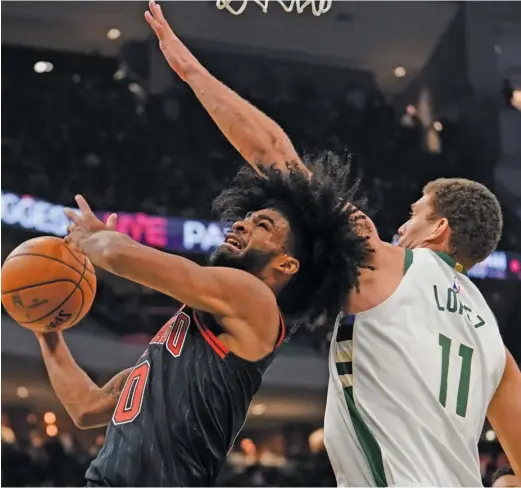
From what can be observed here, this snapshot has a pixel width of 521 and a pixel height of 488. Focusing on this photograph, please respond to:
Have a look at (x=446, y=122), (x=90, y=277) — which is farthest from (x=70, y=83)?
(x=90, y=277)

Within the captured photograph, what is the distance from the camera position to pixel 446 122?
7.18 meters

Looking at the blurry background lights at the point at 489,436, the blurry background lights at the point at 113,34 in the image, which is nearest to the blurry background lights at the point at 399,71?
the blurry background lights at the point at 113,34

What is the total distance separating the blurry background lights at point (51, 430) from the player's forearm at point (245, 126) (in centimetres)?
459

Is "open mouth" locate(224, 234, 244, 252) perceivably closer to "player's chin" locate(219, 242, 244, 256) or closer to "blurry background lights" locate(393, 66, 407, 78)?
"player's chin" locate(219, 242, 244, 256)

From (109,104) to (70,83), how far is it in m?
0.35

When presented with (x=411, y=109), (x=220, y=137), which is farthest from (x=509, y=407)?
(x=411, y=109)

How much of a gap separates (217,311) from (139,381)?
26cm

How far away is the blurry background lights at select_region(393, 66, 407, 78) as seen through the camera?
7.02 metres

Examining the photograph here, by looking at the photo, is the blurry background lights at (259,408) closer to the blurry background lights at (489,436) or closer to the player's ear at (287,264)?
the blurry background lights at (489,436)

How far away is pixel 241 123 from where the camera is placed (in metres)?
2.24

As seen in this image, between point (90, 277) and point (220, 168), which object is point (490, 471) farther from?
point (90, 277)

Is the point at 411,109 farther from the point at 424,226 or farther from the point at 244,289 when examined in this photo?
the point at 244,289

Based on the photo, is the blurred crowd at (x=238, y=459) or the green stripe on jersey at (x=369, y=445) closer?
the green stripe on jersey at (x=369, y=445)

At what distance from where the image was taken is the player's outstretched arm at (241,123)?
220 centimetres
